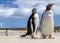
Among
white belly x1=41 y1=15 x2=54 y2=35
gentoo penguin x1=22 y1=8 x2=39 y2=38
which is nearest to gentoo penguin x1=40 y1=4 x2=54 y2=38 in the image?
white belly x1=41 y1=15 x2=54 y2=35

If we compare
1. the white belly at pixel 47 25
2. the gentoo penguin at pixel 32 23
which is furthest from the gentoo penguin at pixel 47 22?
the gentoo penguin at pixel 32 23

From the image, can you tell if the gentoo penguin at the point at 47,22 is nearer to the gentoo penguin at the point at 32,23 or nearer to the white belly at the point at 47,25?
the white belly at the point at 47,25

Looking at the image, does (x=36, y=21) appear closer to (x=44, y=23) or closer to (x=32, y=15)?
(x=32, y=15)

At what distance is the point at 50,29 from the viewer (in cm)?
1889

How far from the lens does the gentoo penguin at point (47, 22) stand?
61.6ft

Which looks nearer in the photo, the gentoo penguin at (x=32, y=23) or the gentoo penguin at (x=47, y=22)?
the gentoo penguin at (x=47, y=22)

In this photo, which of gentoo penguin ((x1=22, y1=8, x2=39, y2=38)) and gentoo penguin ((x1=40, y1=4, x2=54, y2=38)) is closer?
gentoo penguin ((x1=40, y1=4, x2=54, y2=38))

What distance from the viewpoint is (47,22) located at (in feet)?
61.8

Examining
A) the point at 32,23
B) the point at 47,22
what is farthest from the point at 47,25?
the point at 32,23

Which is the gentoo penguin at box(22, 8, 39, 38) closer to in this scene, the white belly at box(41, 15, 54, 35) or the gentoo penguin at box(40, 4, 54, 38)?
the gentoo penguin at box(40, 4, 54, 38)

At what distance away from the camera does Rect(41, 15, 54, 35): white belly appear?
18.8 m

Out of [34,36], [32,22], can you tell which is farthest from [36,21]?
[34,36]

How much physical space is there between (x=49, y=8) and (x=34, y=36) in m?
2.37

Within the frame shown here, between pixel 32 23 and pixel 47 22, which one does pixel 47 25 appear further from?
pixel 32 23
